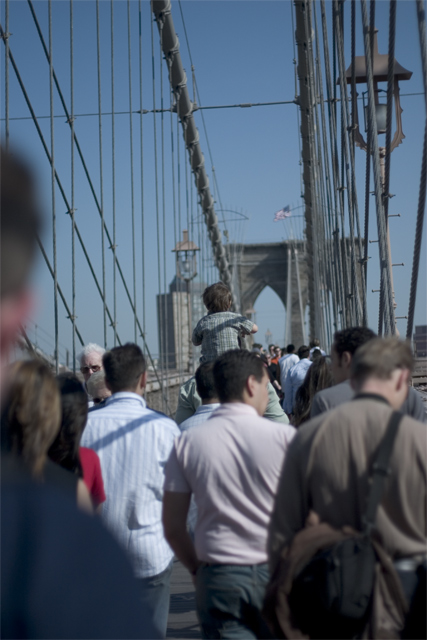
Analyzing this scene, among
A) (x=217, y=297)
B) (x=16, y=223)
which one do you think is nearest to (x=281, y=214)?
(x=217, y=297)

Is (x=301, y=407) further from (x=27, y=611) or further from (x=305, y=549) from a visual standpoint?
(x=27, y=611)

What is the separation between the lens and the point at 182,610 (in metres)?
4.27

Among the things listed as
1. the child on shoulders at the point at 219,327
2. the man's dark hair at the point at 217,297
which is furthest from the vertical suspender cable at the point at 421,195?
the man's dark hair at the point at 217,297

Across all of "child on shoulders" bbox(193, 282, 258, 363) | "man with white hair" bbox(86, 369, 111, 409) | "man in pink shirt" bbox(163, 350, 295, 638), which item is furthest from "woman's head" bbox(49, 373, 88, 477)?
"child on shoulders" bbox(193, 282, 258, 363)

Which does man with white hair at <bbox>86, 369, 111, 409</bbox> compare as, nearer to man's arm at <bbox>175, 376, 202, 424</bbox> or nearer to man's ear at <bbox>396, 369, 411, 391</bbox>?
man's arm at <bbox>175, 376, 202, 424</bbox>

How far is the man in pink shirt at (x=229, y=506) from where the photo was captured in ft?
7.42

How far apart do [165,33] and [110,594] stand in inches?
551

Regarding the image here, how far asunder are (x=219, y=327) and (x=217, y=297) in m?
0.18

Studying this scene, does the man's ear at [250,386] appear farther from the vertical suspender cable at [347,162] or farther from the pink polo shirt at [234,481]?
the vertical suspender cable at [347,162]

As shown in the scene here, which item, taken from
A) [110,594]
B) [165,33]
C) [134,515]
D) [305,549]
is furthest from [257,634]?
[165,33]

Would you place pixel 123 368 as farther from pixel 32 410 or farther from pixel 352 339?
pixel 32 410

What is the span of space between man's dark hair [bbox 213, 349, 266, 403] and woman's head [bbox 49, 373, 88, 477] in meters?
0.42

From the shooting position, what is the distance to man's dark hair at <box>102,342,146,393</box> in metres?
2.81

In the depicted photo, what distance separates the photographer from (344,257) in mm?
7785
